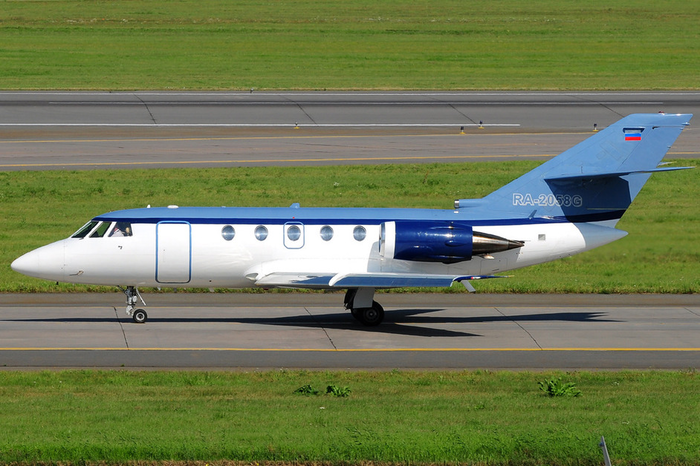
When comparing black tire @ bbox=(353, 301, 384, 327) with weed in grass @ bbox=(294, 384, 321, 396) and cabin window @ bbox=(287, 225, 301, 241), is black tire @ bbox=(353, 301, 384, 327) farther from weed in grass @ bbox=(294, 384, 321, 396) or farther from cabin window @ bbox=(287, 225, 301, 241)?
weed in grass @ bbox=(294, 384, 321, 396)

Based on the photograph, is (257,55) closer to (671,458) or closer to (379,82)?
(379,82)

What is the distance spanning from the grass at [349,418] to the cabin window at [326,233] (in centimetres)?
569

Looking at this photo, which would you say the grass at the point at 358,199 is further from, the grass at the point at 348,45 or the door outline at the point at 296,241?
the grass at the point at 348,45

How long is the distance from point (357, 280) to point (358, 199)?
16507 millimetres

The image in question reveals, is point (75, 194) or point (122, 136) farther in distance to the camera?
point (122, 136)

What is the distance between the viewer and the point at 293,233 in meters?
26.9

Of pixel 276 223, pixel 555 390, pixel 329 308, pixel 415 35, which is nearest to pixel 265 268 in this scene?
pixel 276 223

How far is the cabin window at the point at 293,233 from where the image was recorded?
2684 centimetres

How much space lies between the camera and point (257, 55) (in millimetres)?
86250

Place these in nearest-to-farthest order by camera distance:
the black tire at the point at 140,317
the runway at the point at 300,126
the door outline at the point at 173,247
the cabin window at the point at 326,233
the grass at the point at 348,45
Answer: the door outline at the point at 173,247
the cabin window at the point at 326,233
the black tire at the point at 140,317
the runway at the point at 300,126
the grass at the point at 348,45

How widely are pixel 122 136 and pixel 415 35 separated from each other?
179ft

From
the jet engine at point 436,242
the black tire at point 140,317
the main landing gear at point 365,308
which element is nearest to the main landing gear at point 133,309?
the black tire at point 140,317

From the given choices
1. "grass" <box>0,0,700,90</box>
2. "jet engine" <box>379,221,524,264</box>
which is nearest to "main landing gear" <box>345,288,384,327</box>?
"jet engine" <box>379,221,524,264</box>

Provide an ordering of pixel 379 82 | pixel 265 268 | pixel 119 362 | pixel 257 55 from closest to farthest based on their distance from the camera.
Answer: pixel 119 362 → pixel 265 268 → pixel 379 82 → pixel 257 55
